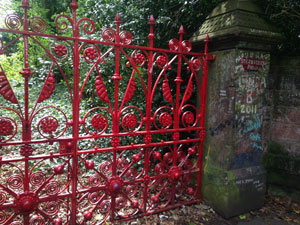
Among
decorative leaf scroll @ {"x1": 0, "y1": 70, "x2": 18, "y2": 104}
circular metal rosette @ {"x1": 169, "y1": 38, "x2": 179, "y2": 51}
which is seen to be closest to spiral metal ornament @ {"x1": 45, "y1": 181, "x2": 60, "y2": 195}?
decorative leaf scroll @ {"x1": 0, "y1": 70, "x2": 18, "y2": 104}

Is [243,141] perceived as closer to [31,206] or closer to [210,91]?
[210,91]

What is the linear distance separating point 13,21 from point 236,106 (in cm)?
253

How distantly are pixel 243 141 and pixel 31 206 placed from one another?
99.2 inches

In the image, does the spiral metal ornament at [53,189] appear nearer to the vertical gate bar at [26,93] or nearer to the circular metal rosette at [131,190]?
the vertical gate bar at [26,93]

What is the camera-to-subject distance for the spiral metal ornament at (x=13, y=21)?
192cm

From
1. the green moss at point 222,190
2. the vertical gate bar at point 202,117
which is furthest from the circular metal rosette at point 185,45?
the green moss at point 222,190

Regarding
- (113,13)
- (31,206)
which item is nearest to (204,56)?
(113,13)

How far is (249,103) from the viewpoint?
9.87 ft

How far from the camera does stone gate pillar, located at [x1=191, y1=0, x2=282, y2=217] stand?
113 inches

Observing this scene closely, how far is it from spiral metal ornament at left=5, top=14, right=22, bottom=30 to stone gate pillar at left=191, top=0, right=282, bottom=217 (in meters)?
2.15

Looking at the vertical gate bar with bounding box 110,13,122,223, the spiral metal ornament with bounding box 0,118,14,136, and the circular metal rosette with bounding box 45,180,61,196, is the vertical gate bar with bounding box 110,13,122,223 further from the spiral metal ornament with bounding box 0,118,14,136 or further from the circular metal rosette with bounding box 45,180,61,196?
the spiral metal ornament with bounding box 0,118,14,136

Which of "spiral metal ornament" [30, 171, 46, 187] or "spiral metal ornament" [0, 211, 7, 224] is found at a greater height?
"spiral metal ornament" [30, 171, 46, 187]

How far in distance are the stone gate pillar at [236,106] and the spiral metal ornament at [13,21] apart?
215 centimetres

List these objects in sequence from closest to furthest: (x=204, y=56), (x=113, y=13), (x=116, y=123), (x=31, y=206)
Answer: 1. (x=31, y=206)
2. (x=116, y=123)
3. (x=204, y=56)
4. (x=113, y=13)
